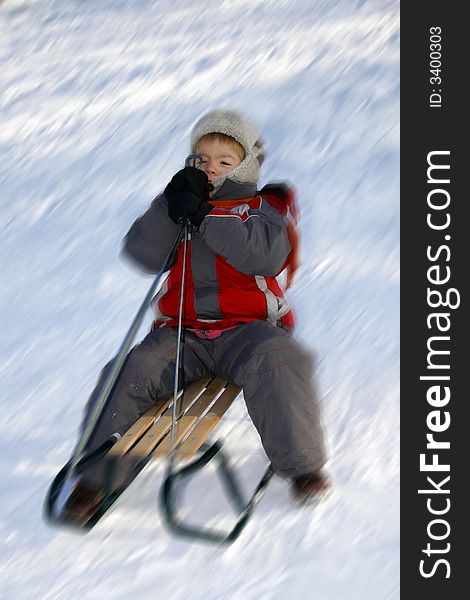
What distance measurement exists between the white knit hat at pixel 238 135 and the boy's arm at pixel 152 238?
0.17 metres

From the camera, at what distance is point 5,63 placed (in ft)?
19.2

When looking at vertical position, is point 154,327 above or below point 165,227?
below

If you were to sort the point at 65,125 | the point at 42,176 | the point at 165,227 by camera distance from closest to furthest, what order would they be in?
the point at 165,227, the point at 42,176, the point at 65,125

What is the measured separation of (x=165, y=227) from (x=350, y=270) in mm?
1415

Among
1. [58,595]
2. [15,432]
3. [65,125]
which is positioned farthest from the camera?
[65,125]

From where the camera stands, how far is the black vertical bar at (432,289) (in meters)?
2.73

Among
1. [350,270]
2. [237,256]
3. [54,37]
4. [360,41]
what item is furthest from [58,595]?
[54,37]

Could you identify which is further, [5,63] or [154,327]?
[5,63]

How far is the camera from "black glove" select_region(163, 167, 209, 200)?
9.22ft

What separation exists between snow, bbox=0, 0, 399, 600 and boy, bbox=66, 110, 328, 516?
187 millimetres

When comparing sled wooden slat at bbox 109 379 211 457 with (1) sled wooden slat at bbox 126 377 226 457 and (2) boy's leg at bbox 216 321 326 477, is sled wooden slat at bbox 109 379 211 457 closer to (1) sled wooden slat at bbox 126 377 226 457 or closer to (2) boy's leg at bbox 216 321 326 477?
(1) sled wooden slat at bbox 126 377 226 457

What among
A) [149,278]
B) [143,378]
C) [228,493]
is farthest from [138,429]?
[149,278]

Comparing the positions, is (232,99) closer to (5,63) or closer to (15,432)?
(5,63)

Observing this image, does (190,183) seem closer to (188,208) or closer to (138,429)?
(188,208)
